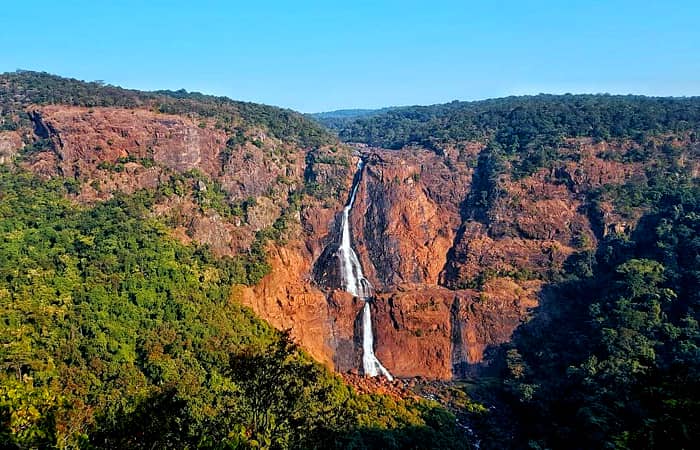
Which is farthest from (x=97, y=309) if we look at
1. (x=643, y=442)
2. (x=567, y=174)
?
(x=567, y=174)

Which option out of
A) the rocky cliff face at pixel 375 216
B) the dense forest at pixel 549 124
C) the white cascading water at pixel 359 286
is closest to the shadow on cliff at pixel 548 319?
the rocky cliff face at pixel 375 216

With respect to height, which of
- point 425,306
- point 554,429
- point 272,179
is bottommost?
point 554,429

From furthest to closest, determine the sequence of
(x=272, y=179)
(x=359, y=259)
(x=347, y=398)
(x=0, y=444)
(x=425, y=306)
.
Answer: (x=272, y=179)
(x=359, y=259)
(x=425, y=306)
(x=347, y=398)
(x=0, y=444)

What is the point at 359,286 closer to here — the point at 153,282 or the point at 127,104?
the point at 153,282

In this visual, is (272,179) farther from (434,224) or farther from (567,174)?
(567,174)

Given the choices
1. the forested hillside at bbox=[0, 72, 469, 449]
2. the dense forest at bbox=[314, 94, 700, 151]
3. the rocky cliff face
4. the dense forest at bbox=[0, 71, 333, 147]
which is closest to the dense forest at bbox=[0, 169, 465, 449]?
the forested hillside at bbox=[0, 72, 469, 449]

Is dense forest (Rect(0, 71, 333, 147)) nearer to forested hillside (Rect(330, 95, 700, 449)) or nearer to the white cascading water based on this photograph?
forested hillside (Rect(330, 95, 700, 449))
